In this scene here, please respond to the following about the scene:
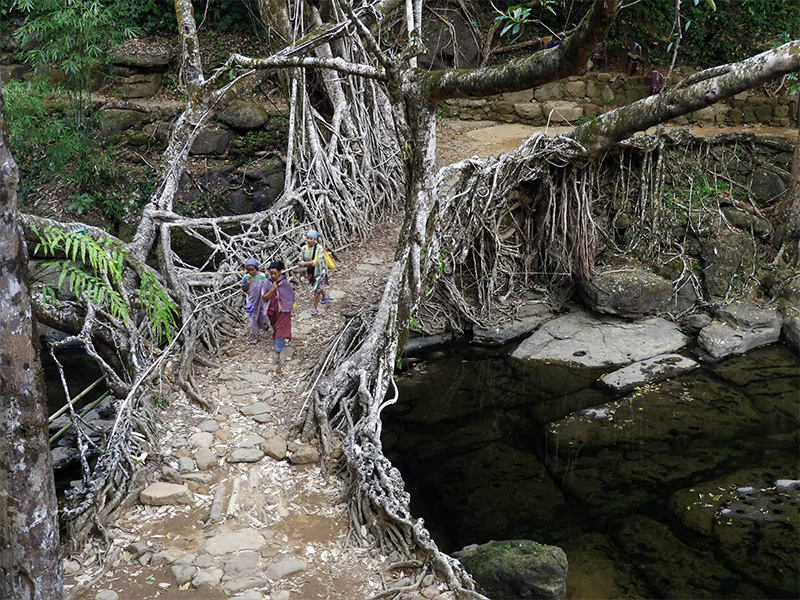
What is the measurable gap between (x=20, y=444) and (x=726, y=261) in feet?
28.4

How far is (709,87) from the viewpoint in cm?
600

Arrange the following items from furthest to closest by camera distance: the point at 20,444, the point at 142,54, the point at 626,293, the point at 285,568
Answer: the point at 142,54 < the point at 626,293 < the point at 285,568 < the point at 20,444

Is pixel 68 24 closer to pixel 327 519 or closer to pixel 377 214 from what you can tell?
pixel 377 214

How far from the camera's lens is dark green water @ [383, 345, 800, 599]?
5.76 meters

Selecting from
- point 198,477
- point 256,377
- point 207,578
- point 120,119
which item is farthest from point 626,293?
point 120,119

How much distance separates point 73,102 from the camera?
37.4ft

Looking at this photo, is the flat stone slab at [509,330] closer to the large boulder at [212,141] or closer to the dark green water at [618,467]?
the dark green water at [618,467]

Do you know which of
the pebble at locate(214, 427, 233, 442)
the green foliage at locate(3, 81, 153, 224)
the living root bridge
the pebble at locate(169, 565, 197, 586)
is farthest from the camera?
the green foliage at locate(3, 81, 153, 224)

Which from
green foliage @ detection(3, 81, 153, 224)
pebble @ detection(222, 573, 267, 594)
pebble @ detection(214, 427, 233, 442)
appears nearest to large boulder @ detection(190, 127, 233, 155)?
green foliage @ detection(3, 81, 153, 224)

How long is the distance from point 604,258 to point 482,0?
680 centimetres

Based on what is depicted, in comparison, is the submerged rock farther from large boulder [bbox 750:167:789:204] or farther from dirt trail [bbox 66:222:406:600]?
large boulder [bbox 750:167:789:204]

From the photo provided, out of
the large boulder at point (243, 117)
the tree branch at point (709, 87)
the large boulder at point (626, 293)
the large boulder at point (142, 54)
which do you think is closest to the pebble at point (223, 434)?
the tree branch at point (709, 87)

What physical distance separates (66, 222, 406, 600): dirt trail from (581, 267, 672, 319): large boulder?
4.10 m

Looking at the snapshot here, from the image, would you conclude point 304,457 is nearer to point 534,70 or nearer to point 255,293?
point 255,293
